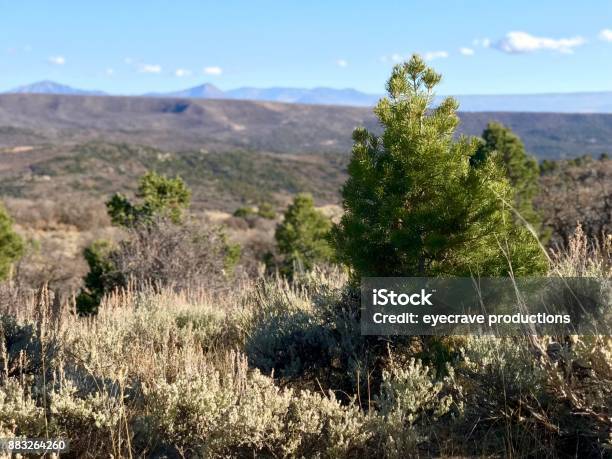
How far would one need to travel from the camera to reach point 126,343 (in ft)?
17.1

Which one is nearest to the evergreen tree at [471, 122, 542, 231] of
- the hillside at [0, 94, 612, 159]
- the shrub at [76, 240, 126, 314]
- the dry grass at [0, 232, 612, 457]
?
the shrub at [76, 240, 126, 314]

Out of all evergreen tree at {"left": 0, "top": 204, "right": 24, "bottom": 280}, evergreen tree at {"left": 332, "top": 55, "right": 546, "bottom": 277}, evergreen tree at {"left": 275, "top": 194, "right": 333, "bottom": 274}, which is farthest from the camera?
evergreen tree at {"left": 275, "top": 194, "right": 333, "bottom": 274}

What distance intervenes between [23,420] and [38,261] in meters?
18.3

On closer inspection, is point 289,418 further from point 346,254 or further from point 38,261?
point 38,261

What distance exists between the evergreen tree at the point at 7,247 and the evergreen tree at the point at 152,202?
2.71m

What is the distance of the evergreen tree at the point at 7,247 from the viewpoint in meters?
14.7

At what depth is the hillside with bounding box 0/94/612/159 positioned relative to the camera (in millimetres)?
127312

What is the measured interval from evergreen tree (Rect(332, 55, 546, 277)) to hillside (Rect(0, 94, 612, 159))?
10720 cm

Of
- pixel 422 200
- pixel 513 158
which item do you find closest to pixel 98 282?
pixel 422 200

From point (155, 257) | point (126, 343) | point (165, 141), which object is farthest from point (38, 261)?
point (165, 141)

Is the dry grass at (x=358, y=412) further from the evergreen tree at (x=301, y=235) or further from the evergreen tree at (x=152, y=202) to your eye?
the evergreen tree at (x=301, y=235)

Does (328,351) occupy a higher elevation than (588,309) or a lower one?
lower

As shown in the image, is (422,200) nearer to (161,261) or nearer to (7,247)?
(161,261)

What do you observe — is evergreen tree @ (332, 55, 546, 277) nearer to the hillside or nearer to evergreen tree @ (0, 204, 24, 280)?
evergreen tree @ (0, 204, 24, 280)
